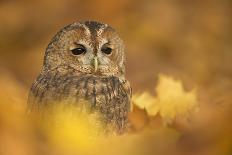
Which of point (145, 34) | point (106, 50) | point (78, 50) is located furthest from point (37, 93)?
point (145, 34)

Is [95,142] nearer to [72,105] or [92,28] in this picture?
[72,105]

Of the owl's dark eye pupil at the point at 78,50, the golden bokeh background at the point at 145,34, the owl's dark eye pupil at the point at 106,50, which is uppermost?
the golden bokeh background at the point at 145,34

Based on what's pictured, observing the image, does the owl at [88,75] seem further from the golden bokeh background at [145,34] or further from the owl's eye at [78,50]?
the golden bokeh background at [145,34]

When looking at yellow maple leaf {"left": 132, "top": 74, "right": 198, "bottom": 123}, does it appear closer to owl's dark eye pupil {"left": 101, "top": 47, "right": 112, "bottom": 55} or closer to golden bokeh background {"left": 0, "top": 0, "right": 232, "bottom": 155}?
owl's dark eye pupil {"left": 101, "top": 47, "right": 112, "bottom": 55}

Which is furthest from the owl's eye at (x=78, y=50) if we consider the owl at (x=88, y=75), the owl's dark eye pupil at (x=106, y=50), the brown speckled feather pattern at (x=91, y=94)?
the brown speckled feather pattern at (x=91, y=94)

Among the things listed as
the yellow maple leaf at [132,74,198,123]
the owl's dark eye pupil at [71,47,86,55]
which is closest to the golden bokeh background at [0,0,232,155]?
the owl's dark eye pupil at [71,47,86,55]

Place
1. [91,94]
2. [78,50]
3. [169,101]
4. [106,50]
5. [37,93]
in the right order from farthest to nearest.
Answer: [106,50] → [78,50] → [37,93] → [91,94] → [169,101]

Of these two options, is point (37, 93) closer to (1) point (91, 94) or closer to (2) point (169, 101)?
(1) point (91, 94)

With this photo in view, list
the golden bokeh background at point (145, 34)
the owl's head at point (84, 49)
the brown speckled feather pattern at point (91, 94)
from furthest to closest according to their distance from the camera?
the golden bokeh background at point (145, 34) → the owl's head at point (84, 49) → the brown speckled feather pattern at point (91, 94)
